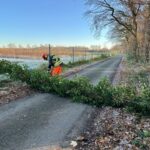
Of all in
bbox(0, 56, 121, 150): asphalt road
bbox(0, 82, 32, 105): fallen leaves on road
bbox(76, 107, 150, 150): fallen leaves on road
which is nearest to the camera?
bbox(76, 107, 150, 150): fallen leaves on road

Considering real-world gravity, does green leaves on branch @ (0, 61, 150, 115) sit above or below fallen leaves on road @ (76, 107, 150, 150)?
above

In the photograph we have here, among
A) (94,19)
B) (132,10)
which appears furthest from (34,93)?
(94,19)

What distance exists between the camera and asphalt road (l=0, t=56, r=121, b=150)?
7.87 metres

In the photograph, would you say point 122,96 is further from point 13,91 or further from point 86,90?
point 13,91

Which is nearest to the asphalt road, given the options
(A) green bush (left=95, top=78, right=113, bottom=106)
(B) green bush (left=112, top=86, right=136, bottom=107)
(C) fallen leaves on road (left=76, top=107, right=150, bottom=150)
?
(C) fallen leaves on road (left=76, top=107, right=150, bottom=150)

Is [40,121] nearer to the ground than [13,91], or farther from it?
nearer to the ground

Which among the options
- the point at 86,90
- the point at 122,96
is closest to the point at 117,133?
the point at 122,96

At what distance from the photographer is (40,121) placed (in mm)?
9727

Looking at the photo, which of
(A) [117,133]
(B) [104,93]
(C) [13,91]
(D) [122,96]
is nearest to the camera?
(A) [117,133]

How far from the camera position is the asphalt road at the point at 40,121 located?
787cm

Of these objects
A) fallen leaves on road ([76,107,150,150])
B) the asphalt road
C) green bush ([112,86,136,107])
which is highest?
green bush ([112,86,136,107])

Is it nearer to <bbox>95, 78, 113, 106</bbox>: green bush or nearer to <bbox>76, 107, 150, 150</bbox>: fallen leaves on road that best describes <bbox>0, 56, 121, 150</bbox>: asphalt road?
<bbox>76, 107, 150, 150</bbox>: fallen leaves on road

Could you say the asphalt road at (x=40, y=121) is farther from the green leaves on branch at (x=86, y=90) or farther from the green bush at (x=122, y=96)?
the green bush at (x=122, y=96)

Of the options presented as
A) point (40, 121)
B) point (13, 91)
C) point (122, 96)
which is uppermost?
point (122, 96)
